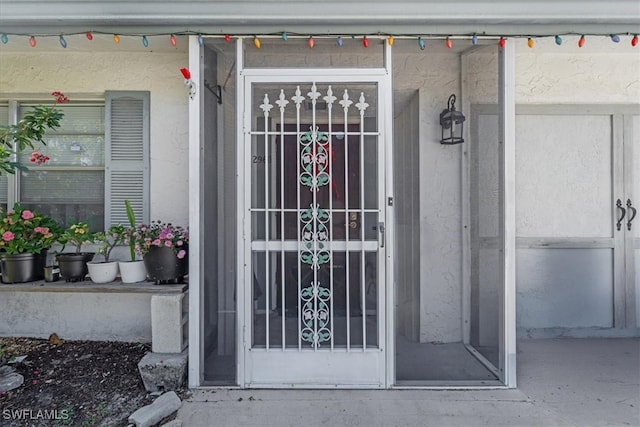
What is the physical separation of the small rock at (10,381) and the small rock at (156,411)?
0.97 metres

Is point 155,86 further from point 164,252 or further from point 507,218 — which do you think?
point 507,218

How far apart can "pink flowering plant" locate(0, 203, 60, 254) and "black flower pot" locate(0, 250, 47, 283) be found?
43 mm

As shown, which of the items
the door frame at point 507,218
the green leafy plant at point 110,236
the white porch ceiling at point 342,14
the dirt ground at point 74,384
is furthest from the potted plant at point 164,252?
the door frame at point 507,218

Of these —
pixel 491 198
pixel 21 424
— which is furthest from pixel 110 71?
pixel 491 198

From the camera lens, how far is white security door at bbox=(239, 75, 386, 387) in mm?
2615

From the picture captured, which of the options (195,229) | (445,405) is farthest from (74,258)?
(445,405)

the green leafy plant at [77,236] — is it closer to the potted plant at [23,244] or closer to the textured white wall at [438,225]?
the potted plant at [23,244]

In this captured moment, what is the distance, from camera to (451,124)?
333 cm

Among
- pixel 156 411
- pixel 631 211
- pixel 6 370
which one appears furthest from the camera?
pixel 631 211

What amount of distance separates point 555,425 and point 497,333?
2.36ft

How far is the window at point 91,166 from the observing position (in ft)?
10.8

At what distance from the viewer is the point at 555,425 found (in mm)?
2260

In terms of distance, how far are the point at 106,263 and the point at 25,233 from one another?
685mm

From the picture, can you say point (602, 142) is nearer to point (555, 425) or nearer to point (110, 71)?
point (555, 425)
